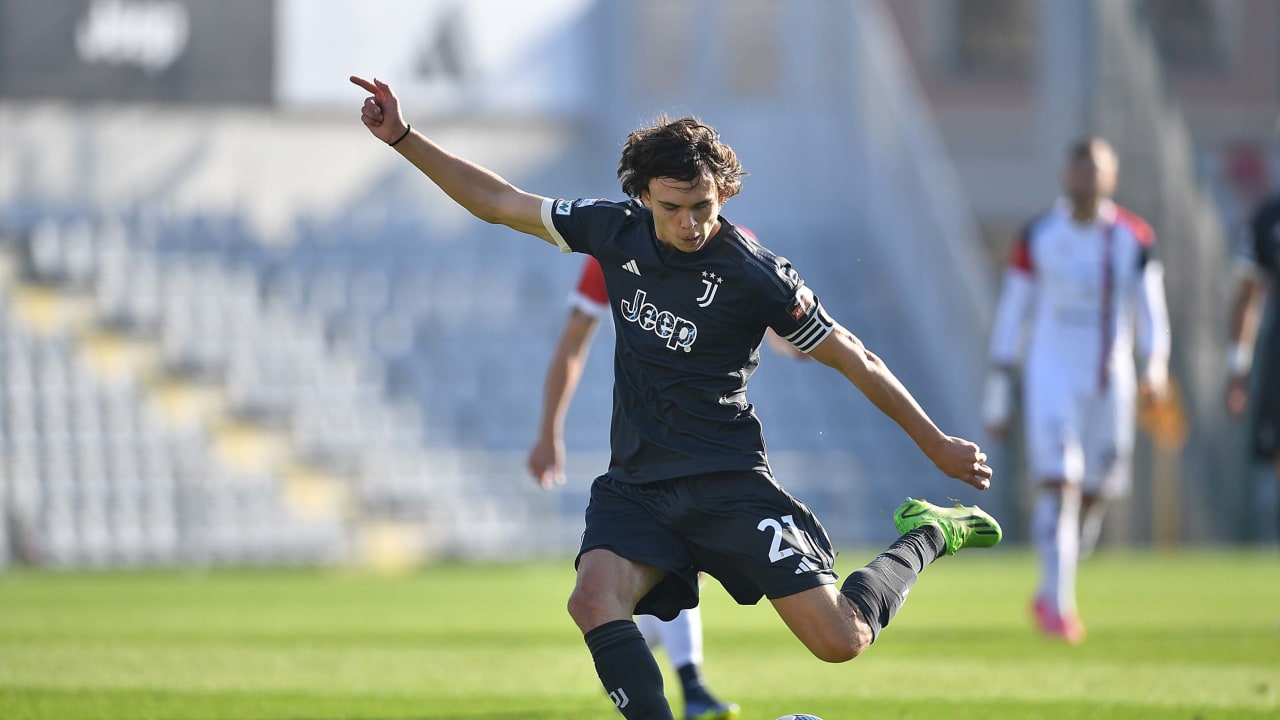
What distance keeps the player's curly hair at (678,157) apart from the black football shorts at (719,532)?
85cm

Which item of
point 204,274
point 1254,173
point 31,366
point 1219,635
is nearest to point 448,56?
point 204,274

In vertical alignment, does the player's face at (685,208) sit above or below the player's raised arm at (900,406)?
above

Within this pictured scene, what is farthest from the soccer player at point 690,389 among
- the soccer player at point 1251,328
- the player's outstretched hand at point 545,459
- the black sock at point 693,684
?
the soccer player at point 1251,328

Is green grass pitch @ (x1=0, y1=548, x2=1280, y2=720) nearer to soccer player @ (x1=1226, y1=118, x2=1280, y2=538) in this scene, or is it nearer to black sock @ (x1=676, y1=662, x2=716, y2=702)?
black sock @ (x1=676, y1=662, x2=716, y2=702)

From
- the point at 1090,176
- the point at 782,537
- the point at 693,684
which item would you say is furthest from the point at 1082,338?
the point at 782,537

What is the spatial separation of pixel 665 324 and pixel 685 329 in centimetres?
6

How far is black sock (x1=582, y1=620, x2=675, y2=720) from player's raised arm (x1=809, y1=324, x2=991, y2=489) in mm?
964

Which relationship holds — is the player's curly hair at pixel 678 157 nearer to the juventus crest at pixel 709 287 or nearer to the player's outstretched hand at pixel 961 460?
the juventus crest at pixel 709 287

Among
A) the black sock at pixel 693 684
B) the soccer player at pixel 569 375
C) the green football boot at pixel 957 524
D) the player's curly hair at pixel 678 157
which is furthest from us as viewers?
the soccer player at pixel 569 375

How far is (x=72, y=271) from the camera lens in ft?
72.1

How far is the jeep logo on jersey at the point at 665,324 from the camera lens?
536 centimetres

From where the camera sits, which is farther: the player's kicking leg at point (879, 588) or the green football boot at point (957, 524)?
the green football boot at point (957, 524)

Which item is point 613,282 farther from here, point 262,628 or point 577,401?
point 577,401

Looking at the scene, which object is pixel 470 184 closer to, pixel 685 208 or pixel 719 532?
pixel 685 208
